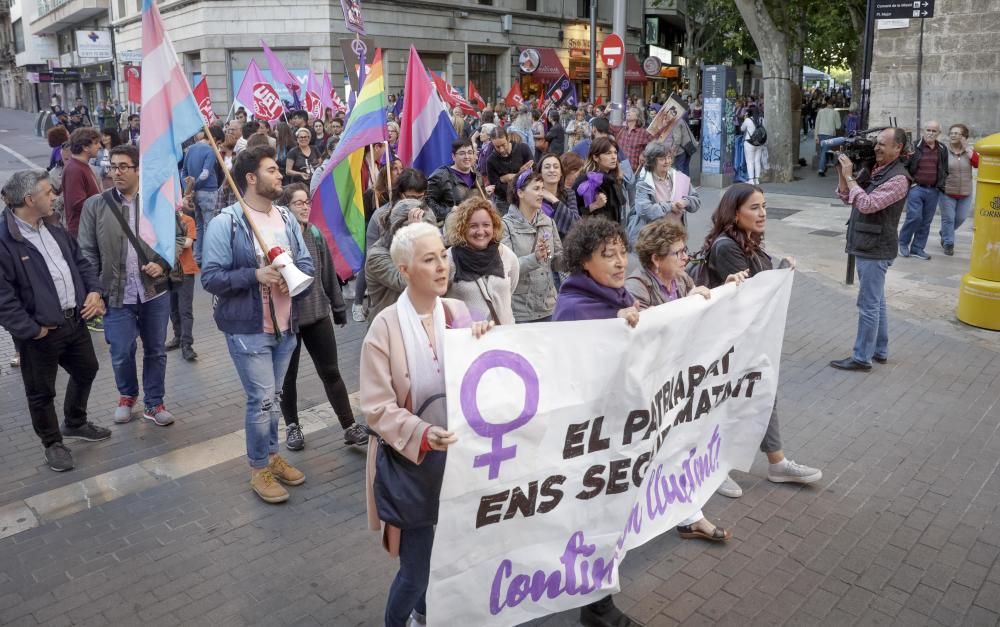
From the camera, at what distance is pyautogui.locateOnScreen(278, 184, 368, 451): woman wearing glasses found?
17.1ft

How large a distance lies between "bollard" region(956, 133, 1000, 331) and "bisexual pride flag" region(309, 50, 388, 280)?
5.78 m

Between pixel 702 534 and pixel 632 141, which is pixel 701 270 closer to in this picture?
pixel 702 534

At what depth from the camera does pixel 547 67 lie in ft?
121

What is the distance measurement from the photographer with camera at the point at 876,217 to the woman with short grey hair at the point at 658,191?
4.49 ft

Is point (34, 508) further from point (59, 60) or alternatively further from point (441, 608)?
point (59, 60)

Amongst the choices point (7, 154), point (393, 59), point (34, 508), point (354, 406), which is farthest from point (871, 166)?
point (7, 154)

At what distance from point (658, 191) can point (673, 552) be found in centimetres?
400

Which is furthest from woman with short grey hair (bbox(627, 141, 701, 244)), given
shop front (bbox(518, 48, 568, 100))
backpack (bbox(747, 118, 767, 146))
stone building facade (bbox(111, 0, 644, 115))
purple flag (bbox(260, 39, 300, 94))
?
shop front (bbox(518, 48, 568, 100))

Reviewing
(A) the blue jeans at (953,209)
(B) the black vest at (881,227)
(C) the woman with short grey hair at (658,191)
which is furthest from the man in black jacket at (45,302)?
(A) the blue jeans at (953,209)

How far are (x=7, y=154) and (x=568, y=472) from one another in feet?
111

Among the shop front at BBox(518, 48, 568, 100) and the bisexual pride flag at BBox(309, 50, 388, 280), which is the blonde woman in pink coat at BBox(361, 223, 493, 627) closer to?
the bisexual pride flag at BBox(309, 50, 388, 280)

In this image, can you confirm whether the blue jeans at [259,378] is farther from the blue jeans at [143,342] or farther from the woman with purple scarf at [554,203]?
the woman with purple scarf at [554,203]

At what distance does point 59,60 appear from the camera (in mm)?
57781

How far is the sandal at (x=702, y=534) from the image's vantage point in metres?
4.39
